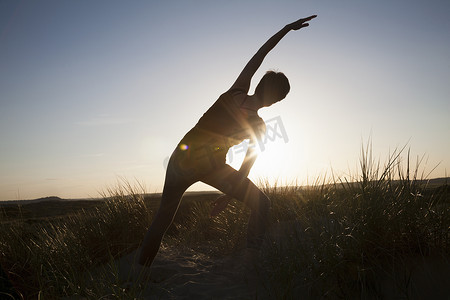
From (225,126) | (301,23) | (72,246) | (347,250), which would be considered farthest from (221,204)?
(72,246)

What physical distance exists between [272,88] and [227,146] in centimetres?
61

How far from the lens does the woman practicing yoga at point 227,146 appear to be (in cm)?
244

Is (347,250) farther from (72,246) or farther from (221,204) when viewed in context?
(72,246)

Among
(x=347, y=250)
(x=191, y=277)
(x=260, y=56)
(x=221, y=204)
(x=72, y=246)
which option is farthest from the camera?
(x=72, y=246)

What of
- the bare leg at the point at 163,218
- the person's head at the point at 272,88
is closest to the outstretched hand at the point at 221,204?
the bare leg at the point at 163,218

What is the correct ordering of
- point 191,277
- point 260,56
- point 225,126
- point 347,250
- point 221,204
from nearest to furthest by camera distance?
1. point 347,250
2. point 225,126
3. point 260,56
4. point 221,204
5. point 191,277

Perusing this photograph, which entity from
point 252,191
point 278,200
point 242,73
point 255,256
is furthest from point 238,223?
point 242,73

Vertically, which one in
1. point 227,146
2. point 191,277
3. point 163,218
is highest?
point 227,146

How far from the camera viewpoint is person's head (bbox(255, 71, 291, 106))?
248cm

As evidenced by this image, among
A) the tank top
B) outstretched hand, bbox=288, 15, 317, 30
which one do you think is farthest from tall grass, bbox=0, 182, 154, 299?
outstretched hand, bbox=288, 15, 317, 30

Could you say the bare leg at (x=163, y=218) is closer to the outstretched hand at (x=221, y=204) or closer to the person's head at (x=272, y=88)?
the outstretched hand at (x=221, y=204)

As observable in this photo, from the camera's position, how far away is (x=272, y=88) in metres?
2.48

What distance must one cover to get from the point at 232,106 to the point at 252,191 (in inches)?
29.8

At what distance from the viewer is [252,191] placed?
2.61 meters
